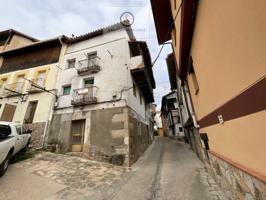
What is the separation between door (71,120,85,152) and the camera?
855 cm

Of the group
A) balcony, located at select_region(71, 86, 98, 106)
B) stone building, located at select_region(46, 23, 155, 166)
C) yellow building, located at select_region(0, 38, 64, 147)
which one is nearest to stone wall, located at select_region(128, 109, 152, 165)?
stone building, located at select_region(46, 23, 155, 166)

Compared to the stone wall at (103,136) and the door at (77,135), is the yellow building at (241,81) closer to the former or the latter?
the stone wall at (103,136)

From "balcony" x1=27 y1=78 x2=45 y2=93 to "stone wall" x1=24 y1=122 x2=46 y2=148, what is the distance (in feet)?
8.84

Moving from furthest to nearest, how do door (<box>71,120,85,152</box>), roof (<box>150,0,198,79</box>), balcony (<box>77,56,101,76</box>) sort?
balcony (<box>77,56,101,76</box>), door (<box>71,120,85,152</box>), roof (<box>150,0,198,79</box>)

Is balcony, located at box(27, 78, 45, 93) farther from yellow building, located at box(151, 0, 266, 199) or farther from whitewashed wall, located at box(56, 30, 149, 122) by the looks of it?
yellow building, located at box(151, 0, 266, 199)

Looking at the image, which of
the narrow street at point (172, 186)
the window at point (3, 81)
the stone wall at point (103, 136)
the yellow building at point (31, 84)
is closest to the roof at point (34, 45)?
the yellow building at point (31, 84)

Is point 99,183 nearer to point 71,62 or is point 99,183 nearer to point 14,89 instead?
point 71,62

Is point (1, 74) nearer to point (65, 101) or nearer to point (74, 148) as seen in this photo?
point (65, 101)

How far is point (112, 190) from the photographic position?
4367mm

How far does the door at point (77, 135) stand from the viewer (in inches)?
337

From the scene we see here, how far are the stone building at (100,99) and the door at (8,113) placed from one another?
12.7 ft

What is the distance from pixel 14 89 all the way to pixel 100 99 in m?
8.32

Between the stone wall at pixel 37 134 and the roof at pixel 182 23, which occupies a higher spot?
the roof at pixel 182 23

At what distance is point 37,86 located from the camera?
10.6m
